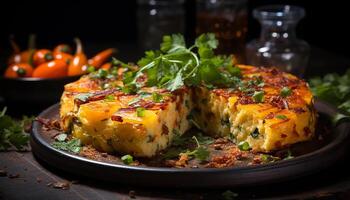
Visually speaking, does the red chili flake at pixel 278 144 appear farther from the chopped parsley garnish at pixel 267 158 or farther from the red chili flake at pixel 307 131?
the red chili flake at pixel 307 131

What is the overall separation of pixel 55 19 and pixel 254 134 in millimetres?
3527

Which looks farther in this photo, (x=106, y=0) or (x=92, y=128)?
(x=106, y=0)

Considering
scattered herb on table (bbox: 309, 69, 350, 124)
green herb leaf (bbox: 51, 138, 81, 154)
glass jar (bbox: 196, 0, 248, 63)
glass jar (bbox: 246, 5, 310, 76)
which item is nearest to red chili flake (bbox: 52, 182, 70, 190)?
green herb leaf (bbox: 51, 138, 81, 154)

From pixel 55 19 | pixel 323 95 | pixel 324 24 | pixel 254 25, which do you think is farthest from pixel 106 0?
pixel 323 95

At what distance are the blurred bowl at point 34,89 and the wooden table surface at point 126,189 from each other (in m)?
1.16

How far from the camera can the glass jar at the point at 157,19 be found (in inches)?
247

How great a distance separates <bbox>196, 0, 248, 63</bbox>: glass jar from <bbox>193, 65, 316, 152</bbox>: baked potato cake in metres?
1.38

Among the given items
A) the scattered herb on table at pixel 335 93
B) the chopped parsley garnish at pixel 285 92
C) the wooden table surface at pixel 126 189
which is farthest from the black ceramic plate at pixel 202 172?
the scattered herb on table at pixel 335 93

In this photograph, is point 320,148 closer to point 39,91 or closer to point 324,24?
point 39,91

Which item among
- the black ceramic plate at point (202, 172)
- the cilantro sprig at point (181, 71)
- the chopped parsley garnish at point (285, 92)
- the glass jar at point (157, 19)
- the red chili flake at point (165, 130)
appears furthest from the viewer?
the glass jar at point (157, 19)

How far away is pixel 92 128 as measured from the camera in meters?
3.65

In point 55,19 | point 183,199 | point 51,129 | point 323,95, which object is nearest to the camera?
point 183,199

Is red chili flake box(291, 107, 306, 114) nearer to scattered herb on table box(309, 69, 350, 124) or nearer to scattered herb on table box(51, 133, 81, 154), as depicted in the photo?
scattered herb on table box(309, 69, 350, 124)

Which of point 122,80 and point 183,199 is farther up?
point 122,80
